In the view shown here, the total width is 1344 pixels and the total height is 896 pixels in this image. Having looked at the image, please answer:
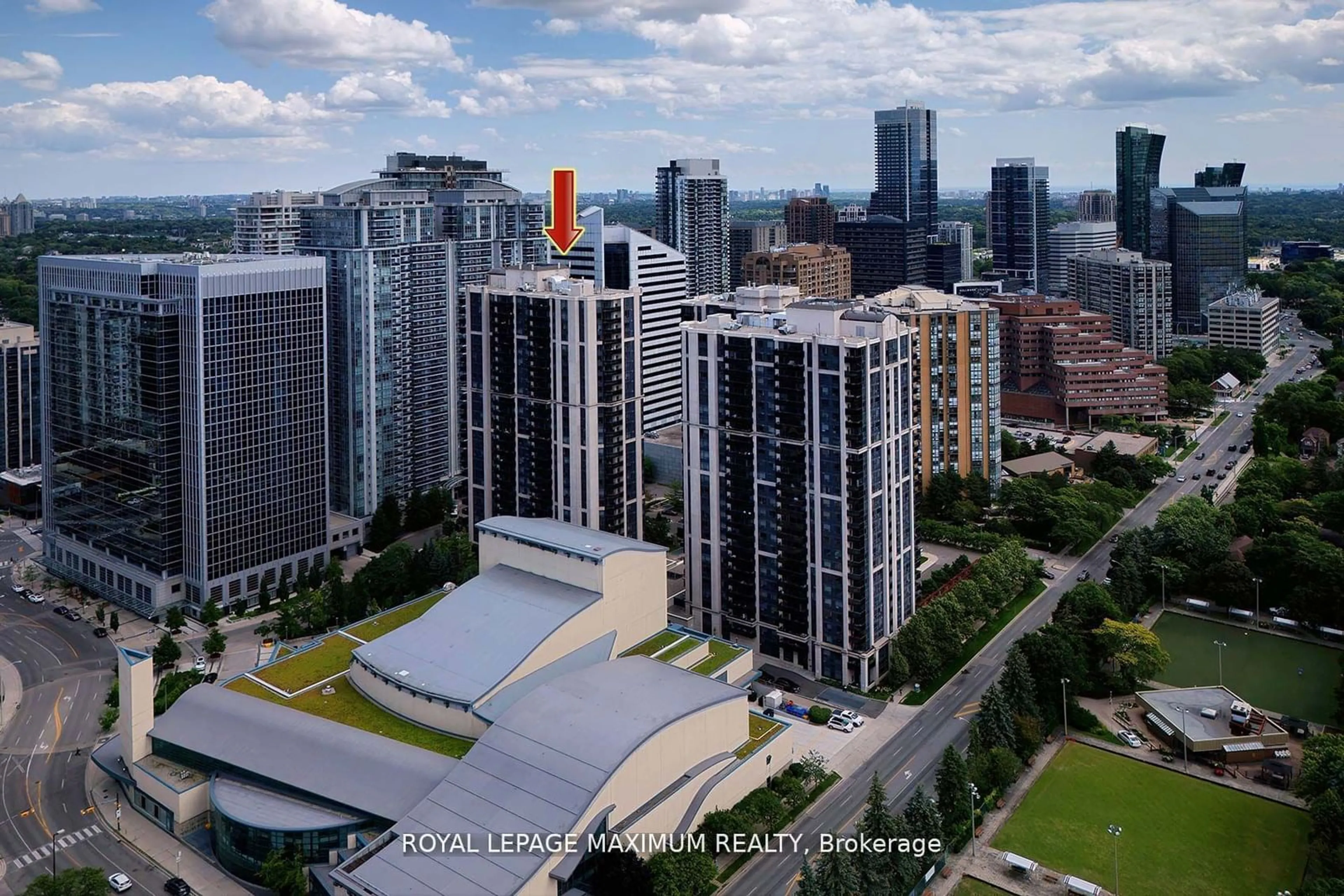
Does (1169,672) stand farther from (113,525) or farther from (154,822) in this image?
(113,525)

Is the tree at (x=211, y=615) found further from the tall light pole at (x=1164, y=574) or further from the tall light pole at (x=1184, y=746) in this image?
the tall light pole at (x=1164, y=574)

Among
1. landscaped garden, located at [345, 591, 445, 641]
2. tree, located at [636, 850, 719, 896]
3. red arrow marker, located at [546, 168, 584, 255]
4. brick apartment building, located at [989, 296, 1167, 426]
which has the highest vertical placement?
red arrow marker, located at [546, 168, 584, 255]

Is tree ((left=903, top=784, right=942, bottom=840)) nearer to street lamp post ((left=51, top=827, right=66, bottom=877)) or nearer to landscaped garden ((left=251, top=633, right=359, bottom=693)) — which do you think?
landscaped garden ((left=251, top=633, right=359, bottom=693))

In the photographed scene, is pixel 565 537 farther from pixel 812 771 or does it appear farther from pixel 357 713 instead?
pixel 812 771

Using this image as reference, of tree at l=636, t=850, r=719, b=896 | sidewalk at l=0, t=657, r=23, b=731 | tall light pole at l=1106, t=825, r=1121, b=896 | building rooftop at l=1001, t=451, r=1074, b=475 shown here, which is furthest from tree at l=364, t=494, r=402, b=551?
tall light pole at l=1106, t=825, r=1121, b=896

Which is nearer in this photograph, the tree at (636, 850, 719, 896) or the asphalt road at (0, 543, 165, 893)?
the tree at (636, 850, 719, 896)

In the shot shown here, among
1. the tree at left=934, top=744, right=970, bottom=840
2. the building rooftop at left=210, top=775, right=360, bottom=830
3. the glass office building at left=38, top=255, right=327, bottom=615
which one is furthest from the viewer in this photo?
the glass office building at left=38, top=255, right=327, bottom=615

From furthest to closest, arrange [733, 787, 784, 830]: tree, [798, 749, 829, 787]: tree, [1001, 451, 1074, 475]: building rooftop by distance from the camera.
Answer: [1001, 451, 1074, 475]: building rooftop → [798, 749, 829, 787]: tree → [733, 787, 784, 830]: tree

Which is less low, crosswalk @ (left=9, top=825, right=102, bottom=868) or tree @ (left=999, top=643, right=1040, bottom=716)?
tree @ (left=999, top=643, right=1040, bottom=716)

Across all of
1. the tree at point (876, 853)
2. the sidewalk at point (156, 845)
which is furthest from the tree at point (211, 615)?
the tree at point (876, 853)
